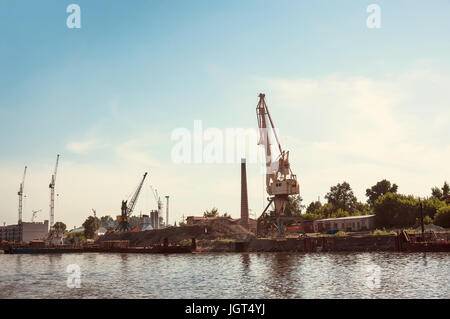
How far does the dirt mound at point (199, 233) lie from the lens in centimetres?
13200

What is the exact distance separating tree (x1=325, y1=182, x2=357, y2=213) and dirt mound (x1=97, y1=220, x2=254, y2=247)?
50.2m

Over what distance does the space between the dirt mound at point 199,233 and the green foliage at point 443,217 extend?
5386cm

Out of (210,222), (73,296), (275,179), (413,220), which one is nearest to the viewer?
(73,296)

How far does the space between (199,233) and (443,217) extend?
2828 inches

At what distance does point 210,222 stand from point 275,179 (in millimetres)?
32872

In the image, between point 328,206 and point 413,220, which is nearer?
point 413,220

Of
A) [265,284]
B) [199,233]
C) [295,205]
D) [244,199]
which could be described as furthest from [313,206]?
[265,284]

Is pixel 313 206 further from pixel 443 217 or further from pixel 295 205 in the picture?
pixel 443 217

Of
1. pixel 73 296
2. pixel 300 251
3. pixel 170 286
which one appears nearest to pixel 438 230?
pixel 300 251

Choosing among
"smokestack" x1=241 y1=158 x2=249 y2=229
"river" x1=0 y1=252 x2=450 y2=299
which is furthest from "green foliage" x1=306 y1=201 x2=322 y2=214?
"river" x1=0 y1=252 x2=450 y2=299

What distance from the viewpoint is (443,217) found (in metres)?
92.0

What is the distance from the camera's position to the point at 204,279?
4491 cm

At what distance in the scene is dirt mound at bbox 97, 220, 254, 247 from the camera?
132 meters
